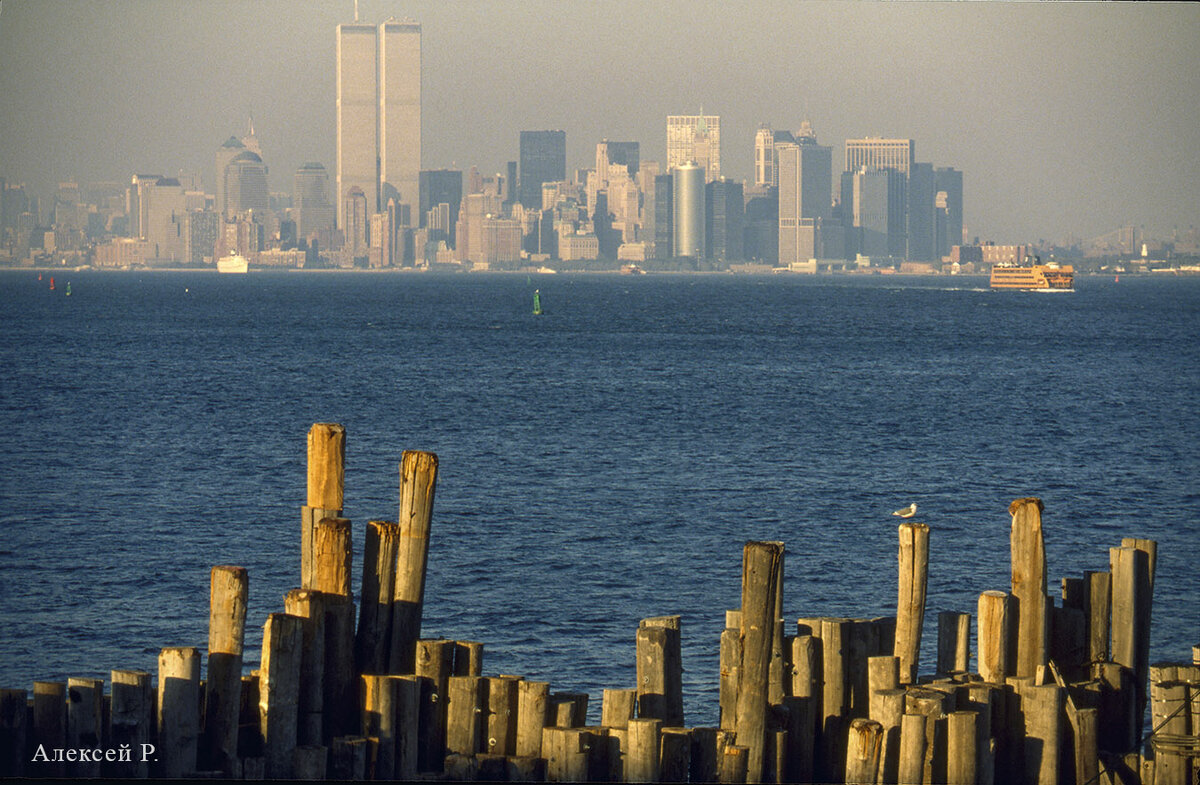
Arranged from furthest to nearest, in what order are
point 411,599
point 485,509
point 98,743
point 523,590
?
point 485,509
point 523,590
point 411,599
point 98,743

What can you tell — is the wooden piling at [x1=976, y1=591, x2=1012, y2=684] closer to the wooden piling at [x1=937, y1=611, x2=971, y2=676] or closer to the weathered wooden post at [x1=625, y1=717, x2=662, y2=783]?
the wooden piling at [x1=937, y1=611, x2=971, y2=676]

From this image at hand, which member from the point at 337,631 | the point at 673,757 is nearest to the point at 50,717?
the point at 337,631

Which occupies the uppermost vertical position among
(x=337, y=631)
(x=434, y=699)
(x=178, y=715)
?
(x=337, y=631)

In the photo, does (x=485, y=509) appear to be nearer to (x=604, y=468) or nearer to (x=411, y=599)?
(x=604, y=468)

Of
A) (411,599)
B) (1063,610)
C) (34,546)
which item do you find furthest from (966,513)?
(411,599)

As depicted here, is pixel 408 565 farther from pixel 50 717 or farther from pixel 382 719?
pixel 50 717

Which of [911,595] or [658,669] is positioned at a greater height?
[911,595]

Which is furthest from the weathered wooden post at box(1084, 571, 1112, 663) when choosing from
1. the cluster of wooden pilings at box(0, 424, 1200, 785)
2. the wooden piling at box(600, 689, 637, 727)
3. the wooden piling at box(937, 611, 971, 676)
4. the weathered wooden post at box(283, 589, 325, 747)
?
the weathered wooden post at box(283, 589, 325, 747)
